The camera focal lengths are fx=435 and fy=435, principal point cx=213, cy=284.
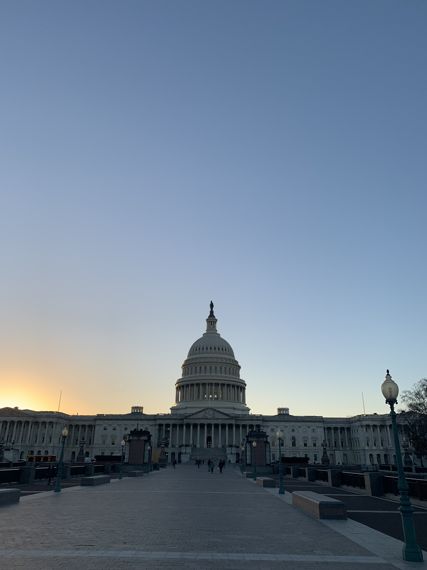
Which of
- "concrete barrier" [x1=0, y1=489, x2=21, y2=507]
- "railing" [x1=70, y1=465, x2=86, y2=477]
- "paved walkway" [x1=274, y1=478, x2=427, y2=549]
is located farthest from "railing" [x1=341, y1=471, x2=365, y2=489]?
"railing" [x1=70, y1=465, x2=86, y2=477]

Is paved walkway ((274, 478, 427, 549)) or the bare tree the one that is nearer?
paved walkway ((274, 478, 427, 549))

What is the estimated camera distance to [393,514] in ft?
64.2

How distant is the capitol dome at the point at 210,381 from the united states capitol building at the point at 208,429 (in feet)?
1.17

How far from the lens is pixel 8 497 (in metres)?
21.0

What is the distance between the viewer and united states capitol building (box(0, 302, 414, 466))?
5433 inches

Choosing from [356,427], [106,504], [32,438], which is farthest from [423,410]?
[32,438]

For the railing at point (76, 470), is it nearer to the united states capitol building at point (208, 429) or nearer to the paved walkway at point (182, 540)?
the paved walkway at point (182, 540)

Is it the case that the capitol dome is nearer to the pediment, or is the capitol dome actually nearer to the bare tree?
the pediment

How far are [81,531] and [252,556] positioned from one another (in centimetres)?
627

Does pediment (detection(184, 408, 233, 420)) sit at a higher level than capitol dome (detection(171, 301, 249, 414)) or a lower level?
lower

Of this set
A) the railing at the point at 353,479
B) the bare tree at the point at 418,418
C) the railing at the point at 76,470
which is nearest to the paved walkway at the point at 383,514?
the railing at the point at 353,479

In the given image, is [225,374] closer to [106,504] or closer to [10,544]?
[106,504]

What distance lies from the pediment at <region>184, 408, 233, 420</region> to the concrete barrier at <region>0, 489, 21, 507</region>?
121m

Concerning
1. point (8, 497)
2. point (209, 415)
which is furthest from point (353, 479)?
point (209, 415)
